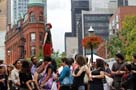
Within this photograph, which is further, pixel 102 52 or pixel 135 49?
pixel 102 52

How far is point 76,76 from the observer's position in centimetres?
1586

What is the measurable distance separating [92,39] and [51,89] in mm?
19604

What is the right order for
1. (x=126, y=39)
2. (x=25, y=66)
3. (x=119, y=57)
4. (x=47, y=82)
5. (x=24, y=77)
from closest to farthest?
(x=25, y=66) → (x=24, y=77) → (x=47, y=82) → (x=119, y=57) → (x=126, y=39)

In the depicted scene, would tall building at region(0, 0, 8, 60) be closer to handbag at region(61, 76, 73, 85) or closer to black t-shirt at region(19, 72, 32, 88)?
handbag at region(61, 76, 73, 85)

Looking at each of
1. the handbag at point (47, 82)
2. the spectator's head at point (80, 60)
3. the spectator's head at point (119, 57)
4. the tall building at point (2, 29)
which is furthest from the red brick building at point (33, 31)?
the handbag at point (47, 82)

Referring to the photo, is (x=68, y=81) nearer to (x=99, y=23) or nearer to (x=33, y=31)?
(x=33, y=31)

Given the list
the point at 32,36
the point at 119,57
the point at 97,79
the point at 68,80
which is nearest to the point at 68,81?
the point at 68,80

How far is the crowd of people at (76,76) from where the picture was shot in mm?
15086

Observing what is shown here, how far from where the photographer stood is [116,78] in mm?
17078

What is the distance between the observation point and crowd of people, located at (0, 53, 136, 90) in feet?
49.5

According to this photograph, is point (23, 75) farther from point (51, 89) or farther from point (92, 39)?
point (92, 39)

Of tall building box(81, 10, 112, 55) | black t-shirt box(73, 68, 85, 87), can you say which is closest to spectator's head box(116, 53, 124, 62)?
black t-shirt box(73, 68, 85, 87)

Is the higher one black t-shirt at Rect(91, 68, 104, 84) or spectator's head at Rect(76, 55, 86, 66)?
spectator's head at Rect(76, 55, 86, 66)

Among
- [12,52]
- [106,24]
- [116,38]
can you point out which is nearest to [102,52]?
[12,52]
